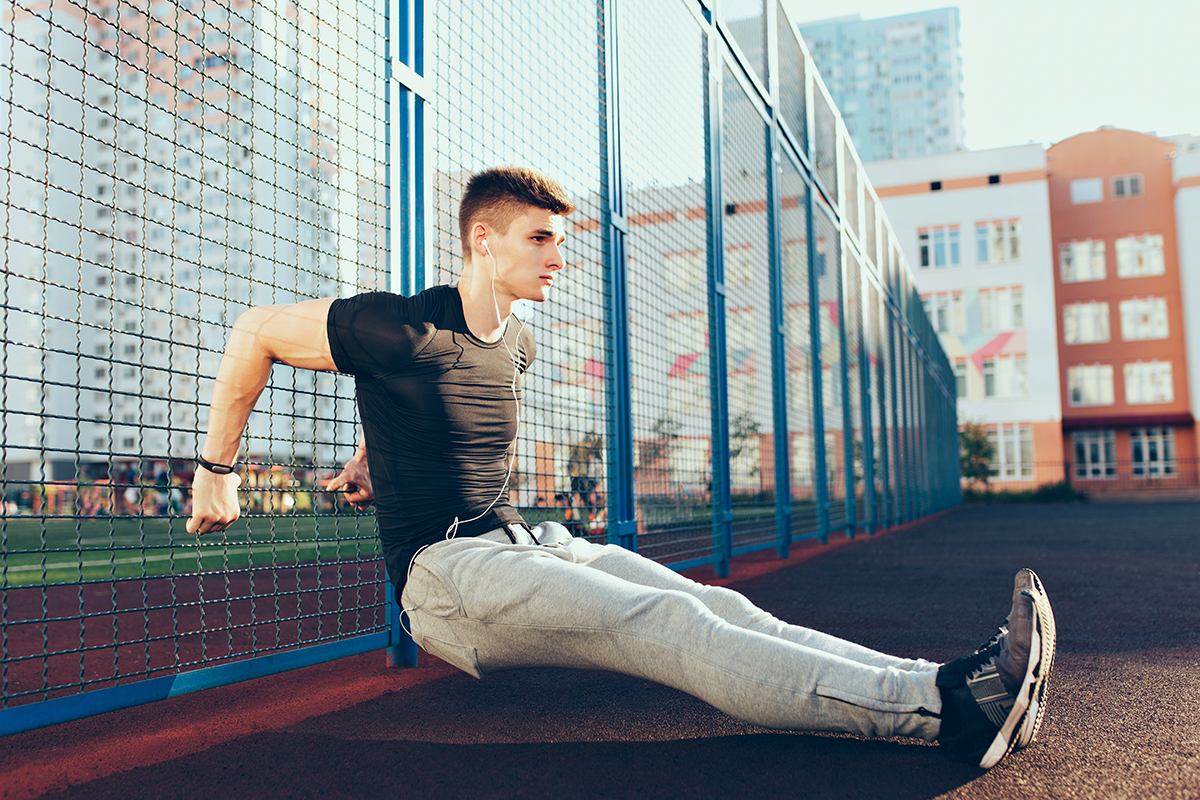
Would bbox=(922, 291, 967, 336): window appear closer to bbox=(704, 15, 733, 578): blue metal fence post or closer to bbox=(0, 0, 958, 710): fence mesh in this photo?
bbox=(0, 0, 958, 710): fence mesh

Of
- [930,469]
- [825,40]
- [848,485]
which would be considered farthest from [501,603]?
[825,40]

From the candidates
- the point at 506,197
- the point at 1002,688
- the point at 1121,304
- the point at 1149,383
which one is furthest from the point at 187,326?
the point at 1149,383

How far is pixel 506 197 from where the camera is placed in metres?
2.20

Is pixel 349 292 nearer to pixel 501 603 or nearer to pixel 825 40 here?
pixel 501 603

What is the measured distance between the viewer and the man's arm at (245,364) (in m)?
1.92

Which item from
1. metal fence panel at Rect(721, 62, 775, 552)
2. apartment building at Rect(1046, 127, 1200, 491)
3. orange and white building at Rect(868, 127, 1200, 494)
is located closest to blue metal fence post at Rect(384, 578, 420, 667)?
metal fence panel at Rect(721, 62, 775, 552)

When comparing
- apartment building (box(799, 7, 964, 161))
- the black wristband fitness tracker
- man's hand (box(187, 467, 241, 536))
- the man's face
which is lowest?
man's hand (box(187, 467, 241, 536))

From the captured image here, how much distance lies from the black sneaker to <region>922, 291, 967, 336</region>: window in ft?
106

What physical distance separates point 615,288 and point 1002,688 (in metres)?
3.12

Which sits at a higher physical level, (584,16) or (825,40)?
(825,40)

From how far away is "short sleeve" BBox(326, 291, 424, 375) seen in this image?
1.94m

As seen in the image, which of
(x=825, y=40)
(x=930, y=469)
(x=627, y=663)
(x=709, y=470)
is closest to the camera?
(x=627, y=663)

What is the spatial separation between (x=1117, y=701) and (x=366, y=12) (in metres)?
2.87

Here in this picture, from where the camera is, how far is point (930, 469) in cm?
1761
